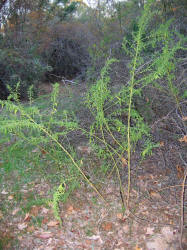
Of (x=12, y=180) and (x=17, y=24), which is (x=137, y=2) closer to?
(x=17, y=24)

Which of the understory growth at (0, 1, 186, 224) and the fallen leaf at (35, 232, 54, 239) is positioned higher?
the understory growth at (0, 1, 186, 224)

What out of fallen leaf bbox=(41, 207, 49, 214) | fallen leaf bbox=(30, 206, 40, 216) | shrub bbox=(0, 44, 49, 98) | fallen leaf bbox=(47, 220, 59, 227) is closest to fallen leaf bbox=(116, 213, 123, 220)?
fallen leaf bbox=(47, 220, 59, 227)

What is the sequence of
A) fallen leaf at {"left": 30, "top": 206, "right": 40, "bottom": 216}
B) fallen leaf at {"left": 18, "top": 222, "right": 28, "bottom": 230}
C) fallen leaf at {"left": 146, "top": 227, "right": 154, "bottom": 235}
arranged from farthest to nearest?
1. fallen leaf at {"left": 30, "top": 206, "right": 40, "bottom": 216}
2. fallen leaf at {"left": 18, "top": 222, "right": 28, "bottom": 230}
3. fallen leaf at {"left": 146, "top": 227, "right": 154, "bottom": 235}

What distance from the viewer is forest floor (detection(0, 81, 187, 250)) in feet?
7.55

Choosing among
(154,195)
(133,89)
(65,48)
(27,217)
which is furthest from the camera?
(65,48)

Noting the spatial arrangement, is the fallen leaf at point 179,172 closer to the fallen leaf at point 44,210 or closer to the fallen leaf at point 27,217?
the fallen leaf at point 44,210

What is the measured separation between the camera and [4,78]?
24.2ft

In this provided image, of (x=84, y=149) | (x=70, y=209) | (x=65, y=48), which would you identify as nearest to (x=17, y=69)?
(x=65, y=48)

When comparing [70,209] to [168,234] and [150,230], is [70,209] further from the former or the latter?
[168,234]

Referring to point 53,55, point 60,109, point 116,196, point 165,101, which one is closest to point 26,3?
point 53,55

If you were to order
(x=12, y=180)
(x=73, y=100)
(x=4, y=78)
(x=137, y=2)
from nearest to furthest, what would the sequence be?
(x=12, y=180) → (x=73, y=100) → (x=4, y=78) → (x=137, y=2)

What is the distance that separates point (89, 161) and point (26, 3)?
8.07 meters

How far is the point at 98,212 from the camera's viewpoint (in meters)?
2.61

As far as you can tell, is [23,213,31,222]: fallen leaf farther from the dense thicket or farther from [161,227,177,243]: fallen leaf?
the dense thicket
